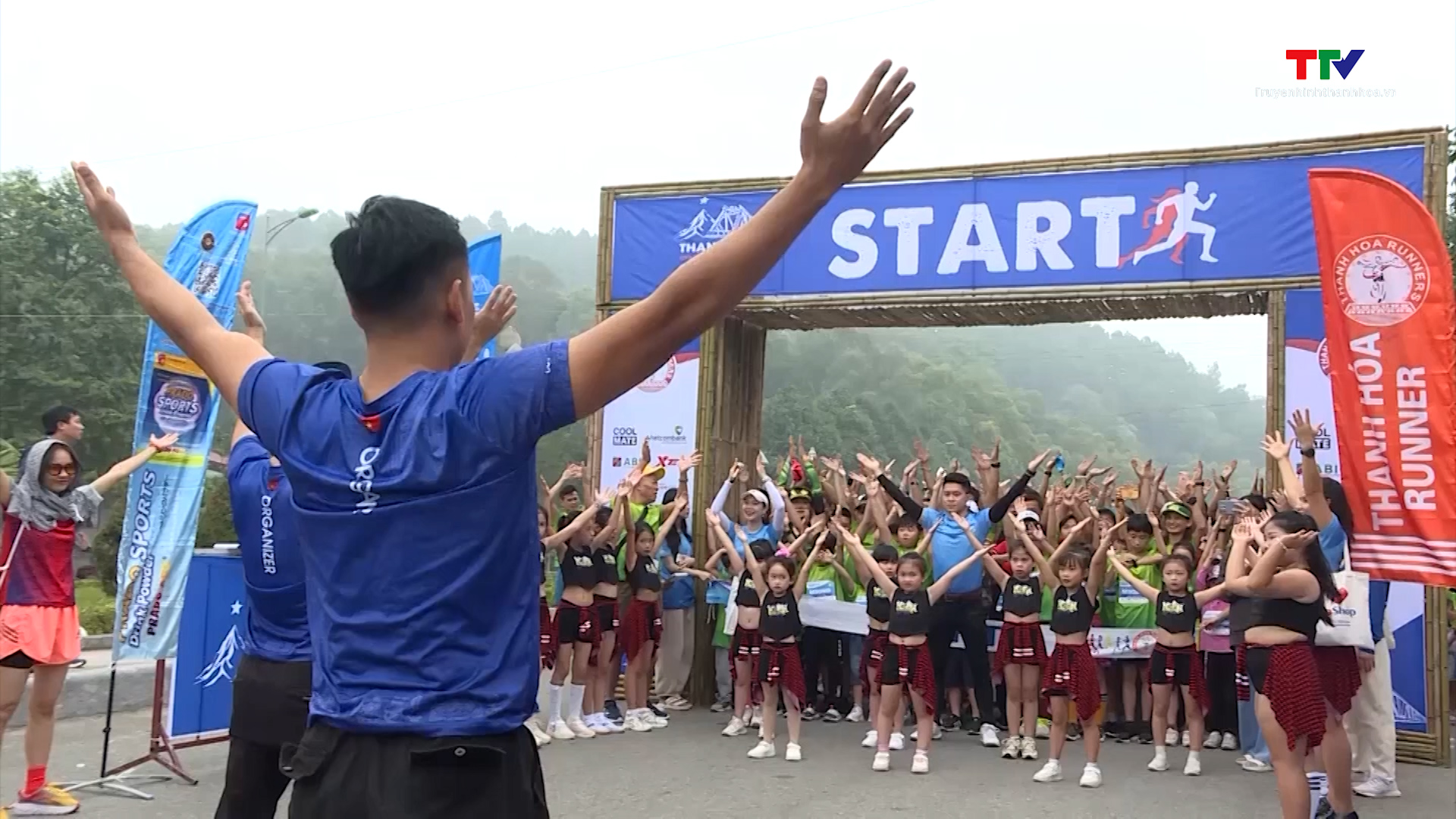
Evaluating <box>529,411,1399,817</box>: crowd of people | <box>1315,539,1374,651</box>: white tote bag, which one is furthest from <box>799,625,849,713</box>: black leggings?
<box>1315,539,1374,651</box>: white tote bag

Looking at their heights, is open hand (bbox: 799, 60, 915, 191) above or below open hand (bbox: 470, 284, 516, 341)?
above

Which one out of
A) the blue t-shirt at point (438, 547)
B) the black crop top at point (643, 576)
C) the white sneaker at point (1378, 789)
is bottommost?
the white sneaker at point (1378, 789)

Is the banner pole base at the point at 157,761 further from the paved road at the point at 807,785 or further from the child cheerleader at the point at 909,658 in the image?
the child cheerleader at the point at 909,658

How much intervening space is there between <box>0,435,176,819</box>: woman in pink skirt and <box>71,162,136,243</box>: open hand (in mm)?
4519

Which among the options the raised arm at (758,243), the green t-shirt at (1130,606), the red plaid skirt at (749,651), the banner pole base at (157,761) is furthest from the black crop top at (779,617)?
the raised arm at (758,243)

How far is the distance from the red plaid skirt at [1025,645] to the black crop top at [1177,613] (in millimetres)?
843

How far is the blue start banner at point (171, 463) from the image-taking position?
6.91 meters

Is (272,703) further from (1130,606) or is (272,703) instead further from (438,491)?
(1130,606)

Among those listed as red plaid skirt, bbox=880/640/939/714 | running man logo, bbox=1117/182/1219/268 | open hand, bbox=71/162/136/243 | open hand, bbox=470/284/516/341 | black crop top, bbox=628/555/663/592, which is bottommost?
red plaid skirt, bbox=880/640/939/714

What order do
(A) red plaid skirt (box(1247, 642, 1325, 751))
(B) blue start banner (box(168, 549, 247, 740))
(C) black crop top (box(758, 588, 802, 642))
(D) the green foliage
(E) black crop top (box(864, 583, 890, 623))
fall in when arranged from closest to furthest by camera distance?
1. (A) red plaid skirt (box(1247, 642, 1325, 751))
2. (B) blue start banner (box(168, 549, 247, 740))
3. (C) black crop top (box(758, 588, 802, 642))
4. (E) black crop top (box(864, 583, 890, 623))
5. (D) the green foliage

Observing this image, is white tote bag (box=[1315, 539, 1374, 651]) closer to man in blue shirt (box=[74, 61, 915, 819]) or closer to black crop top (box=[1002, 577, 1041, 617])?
black crop top (box=[1002, 577, 1041, 617])

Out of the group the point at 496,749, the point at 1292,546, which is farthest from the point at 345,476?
the point at 1292,546

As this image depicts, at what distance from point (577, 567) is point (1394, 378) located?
5860mm

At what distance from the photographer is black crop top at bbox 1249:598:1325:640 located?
5953 mm
